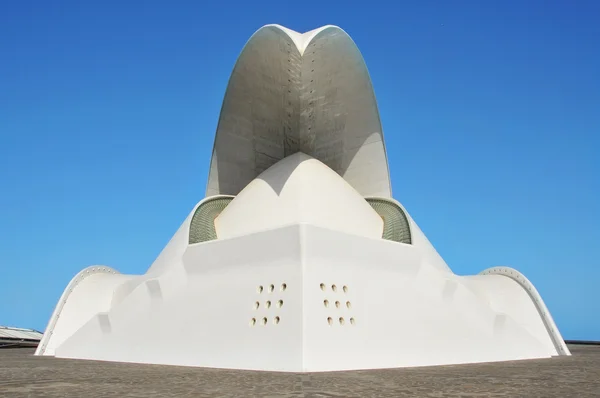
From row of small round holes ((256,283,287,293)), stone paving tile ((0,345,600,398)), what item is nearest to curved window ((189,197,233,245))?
row of small round holes ((256,283,287,293))

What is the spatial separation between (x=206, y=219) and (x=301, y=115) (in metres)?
5.25

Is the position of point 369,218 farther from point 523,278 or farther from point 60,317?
point 60,317

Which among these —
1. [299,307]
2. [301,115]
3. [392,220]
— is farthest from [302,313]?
[301,115]

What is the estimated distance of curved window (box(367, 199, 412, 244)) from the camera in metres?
13.1

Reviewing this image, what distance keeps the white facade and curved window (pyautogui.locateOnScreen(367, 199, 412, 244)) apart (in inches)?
1.8

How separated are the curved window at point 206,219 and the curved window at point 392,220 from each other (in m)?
4.90

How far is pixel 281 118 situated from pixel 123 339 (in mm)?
8923

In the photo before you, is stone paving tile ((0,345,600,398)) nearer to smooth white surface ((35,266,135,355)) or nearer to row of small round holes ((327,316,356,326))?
row of small round holes ((327,316,356,326))

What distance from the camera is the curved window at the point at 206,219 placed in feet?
42.8

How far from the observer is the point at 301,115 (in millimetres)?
16625

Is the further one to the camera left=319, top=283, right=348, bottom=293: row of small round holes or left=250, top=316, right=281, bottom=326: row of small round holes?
left=319, top=283, right=348, bottom=293: row of small round holes

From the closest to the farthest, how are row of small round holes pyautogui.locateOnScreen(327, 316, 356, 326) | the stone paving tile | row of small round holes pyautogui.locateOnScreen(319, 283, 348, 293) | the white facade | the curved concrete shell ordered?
the stone paving tile, row of small round holes pyautogui.locateOnScreen(327, 316, 356, 326), the white facade, row of small round holes pyautogui.locateOnScreen(319, 283, 348, 293), the curved concrete shell

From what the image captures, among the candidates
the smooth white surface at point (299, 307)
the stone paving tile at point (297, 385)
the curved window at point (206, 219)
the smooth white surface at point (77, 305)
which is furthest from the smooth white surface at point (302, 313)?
the smooth white surface at point (77, 305)

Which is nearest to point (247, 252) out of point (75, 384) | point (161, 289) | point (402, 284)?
point (161, 289)
